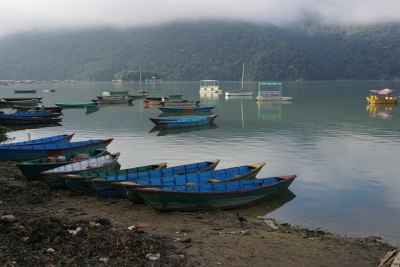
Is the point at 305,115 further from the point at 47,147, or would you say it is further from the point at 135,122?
the point at 47,147

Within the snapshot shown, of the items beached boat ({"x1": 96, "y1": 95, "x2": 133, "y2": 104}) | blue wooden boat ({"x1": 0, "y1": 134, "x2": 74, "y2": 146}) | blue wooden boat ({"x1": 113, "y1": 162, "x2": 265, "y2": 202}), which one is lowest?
blue wooden boat ({"x1": 113, "y1": 162, "x2": 265, "y2": 202})

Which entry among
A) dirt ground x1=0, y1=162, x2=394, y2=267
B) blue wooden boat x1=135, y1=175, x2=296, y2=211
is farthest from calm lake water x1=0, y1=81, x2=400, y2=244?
dirt ground x1=0, y1=162, x2=394, y2=267

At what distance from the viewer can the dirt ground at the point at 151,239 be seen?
10406mm

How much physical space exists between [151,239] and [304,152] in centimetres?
2014

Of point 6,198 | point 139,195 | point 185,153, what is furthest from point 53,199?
point 185,153

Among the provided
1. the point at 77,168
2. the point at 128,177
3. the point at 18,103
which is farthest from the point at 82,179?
the point at 18,103

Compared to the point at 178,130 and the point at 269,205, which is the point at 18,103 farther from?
the point at 269,205

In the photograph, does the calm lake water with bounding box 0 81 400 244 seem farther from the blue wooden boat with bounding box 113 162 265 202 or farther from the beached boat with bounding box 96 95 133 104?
the beached boat with bounding box 96 95 133 104

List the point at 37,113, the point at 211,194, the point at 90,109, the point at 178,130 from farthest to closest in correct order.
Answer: the point at 90,109 < the point at 37,113 < the point at 178,130 < the point at 211,194

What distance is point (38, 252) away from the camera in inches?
398

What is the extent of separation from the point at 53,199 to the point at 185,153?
14.1 m

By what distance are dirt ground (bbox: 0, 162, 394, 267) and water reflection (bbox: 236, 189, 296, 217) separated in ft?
3.83

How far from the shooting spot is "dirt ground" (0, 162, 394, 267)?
34.1 feet

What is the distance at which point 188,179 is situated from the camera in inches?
691
